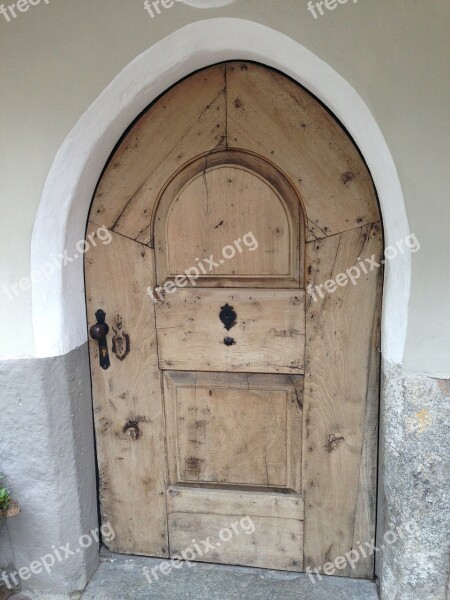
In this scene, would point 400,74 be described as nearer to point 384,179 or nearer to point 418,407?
point 384,179

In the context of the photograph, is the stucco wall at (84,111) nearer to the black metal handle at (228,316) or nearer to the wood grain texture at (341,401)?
the wood grain texture at (341,401)

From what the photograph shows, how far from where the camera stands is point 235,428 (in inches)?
79.7

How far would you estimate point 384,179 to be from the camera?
1609mm

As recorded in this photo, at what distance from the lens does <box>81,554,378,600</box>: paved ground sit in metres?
2.00

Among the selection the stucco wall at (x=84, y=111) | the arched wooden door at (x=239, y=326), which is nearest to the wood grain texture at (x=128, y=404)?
the arched wooden door at (x=239, y=326)

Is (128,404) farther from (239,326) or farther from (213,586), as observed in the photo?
(213,586)

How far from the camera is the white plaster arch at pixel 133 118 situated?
1584mm

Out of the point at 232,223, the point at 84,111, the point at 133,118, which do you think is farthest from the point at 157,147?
the point at 232,223

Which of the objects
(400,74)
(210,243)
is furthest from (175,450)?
(400,74)

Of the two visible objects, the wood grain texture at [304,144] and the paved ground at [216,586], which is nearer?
the wood grain texture at [304,144]

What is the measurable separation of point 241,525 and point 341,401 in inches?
28.0

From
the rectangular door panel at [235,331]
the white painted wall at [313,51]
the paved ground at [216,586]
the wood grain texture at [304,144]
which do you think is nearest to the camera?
the white painted wall at [313,51]

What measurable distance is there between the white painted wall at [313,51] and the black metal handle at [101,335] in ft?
0.82

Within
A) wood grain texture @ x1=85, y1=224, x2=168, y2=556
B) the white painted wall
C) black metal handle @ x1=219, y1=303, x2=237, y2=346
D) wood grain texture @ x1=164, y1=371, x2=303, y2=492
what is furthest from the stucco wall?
black metal handle @ x1=219, y1=303, x2=237, y2=346
